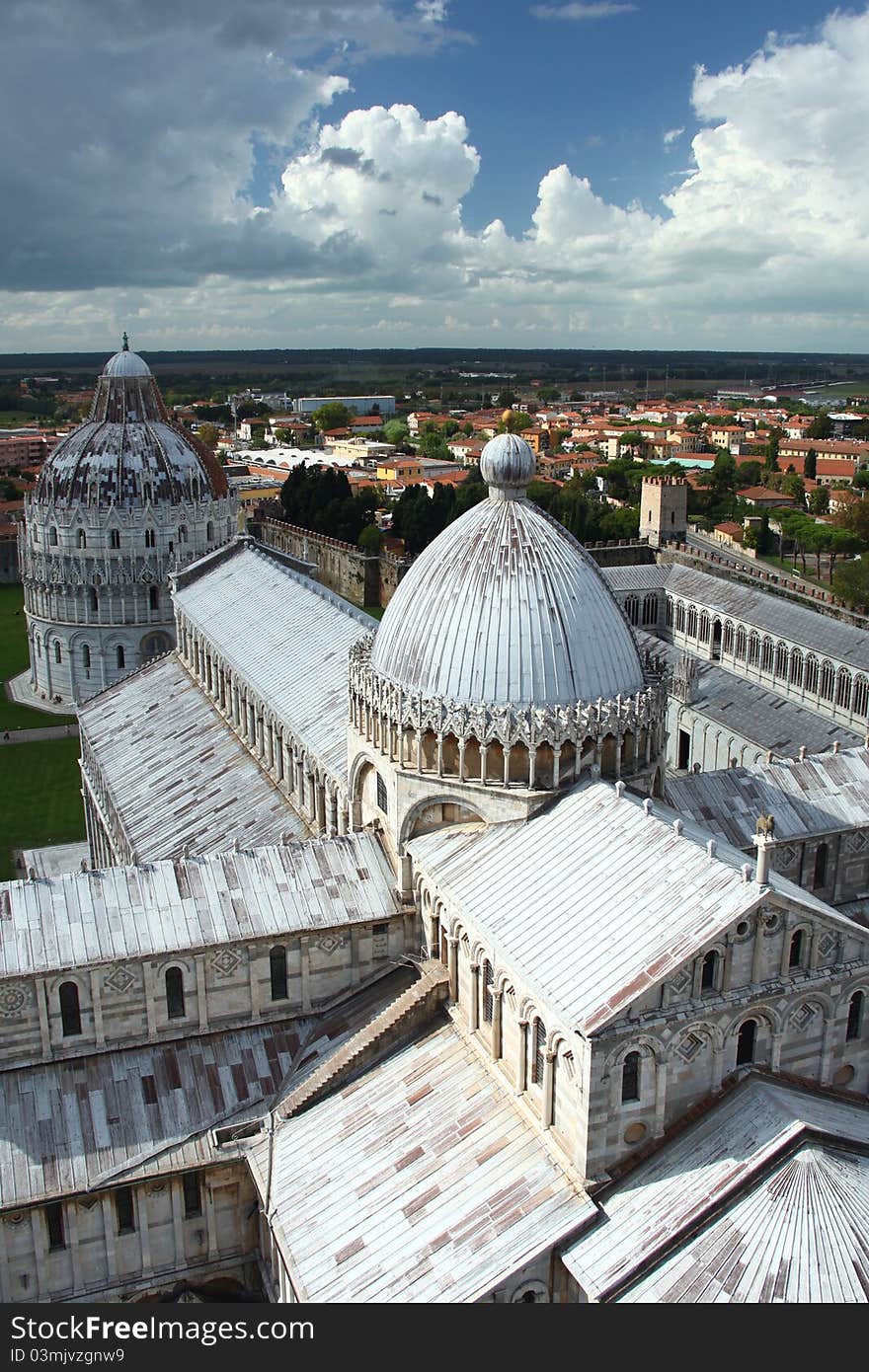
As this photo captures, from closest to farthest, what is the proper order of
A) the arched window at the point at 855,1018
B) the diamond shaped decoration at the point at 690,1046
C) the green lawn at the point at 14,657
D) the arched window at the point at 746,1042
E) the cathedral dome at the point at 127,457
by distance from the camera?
→ the diamond shaped decoration at the point at 690,1046, the arched window at the point at 746,1042, the arched window at the point at 855,1018, the green lawn at the point at 14,657, the cathedral dome at the point at 127,457

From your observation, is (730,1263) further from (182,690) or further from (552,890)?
(182,690)

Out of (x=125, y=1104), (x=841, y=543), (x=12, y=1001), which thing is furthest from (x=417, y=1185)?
(x=841, y=543)

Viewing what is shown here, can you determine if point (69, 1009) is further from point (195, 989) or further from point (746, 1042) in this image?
point (746, 1042)

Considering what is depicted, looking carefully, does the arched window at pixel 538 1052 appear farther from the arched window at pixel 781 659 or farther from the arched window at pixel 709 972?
the arched window at pixel 781 659

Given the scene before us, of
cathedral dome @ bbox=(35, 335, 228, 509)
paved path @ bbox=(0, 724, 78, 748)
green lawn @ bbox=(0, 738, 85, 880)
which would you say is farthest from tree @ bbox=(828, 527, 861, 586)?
green lawn @ bbox=(0, 738, 85, 880)

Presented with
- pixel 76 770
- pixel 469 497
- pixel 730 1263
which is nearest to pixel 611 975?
pixel 730 1263

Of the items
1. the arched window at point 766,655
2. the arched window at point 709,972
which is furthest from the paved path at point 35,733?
the arched window at point 709,972
